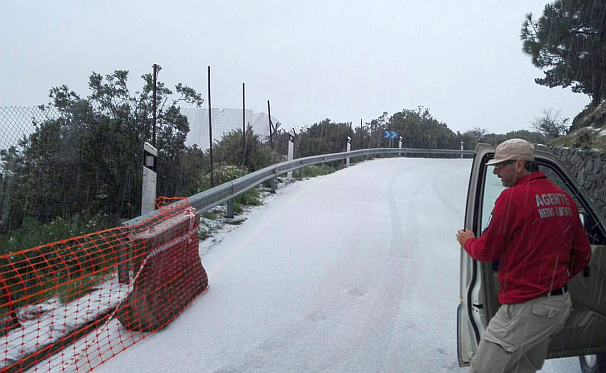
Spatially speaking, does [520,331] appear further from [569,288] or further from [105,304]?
[105,304]

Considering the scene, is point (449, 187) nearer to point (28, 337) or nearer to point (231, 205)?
point (231, 205)

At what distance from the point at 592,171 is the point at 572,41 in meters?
4.50

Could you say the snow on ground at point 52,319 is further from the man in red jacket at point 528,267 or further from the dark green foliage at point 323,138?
the dark green foliage at point 323,138

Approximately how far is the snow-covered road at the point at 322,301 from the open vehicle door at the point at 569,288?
3.31 feet

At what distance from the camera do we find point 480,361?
3.16 metres

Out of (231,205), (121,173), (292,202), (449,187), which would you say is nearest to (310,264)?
(231,205)

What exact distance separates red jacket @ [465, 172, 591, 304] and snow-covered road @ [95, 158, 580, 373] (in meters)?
1.64

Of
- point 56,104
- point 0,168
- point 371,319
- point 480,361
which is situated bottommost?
point 371,319

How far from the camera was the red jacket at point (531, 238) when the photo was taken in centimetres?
304

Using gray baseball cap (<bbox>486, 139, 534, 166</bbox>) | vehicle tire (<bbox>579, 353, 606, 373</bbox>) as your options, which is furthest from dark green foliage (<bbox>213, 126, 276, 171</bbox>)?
gray baseball cap (<bbox>486, 139, 534, 166</bbox>)

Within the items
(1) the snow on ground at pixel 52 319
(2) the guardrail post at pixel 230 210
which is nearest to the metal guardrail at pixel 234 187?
(2) the guardrail post at pixel 230 210

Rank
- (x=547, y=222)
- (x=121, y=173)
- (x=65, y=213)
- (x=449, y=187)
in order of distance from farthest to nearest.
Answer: (x=449, y=187)
(x=121, y=173)
(x=65, y=213)
(x=547, y=222)

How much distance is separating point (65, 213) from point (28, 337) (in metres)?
4.65

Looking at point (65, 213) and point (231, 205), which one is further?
point (231, 205)
